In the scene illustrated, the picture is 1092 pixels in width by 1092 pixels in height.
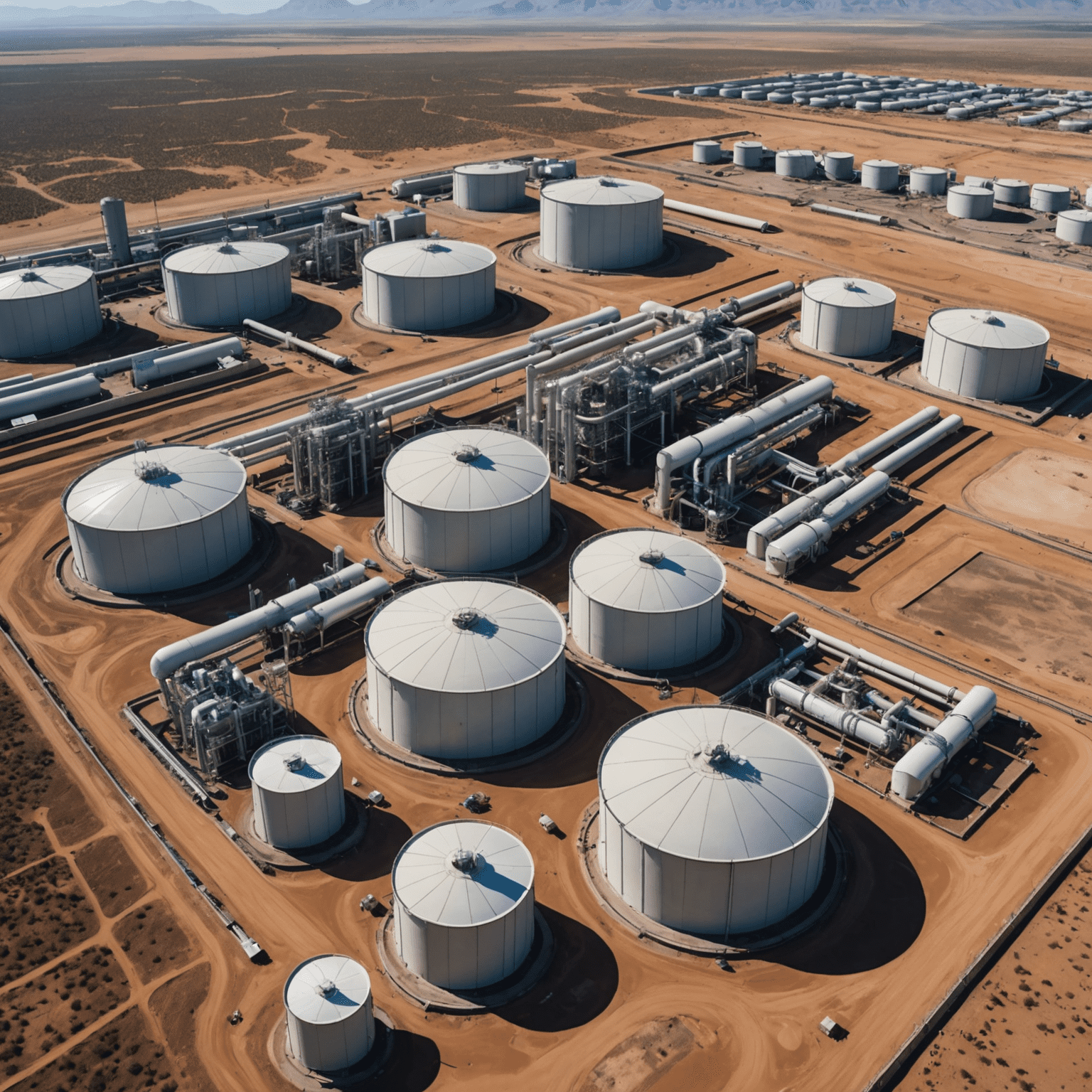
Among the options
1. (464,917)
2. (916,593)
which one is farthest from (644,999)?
(916,593)

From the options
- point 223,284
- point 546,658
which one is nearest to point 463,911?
point 546,658

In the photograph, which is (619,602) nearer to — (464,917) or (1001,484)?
(464,917)

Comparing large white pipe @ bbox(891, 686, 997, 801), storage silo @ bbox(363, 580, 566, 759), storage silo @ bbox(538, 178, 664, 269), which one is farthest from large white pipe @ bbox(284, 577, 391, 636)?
storage silo @ bbox(538, 178, 664, 269)

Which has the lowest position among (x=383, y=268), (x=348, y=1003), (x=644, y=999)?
(x=644, y=999)

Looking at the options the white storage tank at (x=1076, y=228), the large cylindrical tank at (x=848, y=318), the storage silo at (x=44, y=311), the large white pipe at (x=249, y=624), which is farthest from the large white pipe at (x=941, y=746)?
the white storage tank at (x=1076, y=228)

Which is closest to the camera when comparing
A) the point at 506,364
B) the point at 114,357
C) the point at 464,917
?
the point at 464,917

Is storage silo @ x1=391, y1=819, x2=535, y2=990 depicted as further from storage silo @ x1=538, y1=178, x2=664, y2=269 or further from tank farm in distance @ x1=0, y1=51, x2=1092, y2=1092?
storage silo @ x1=538, y1=178, x2=664, y2=269
